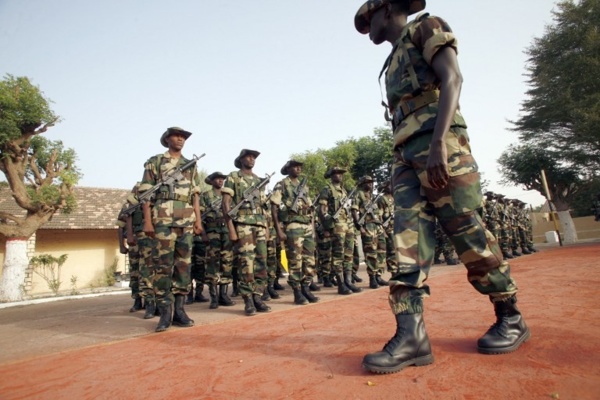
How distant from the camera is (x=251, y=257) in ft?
15.4

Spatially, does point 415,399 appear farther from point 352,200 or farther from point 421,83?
point 352,200

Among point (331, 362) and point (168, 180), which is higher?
point (168, 180)

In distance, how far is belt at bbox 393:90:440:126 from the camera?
84.7 inches

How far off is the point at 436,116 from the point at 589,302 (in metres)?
2.50

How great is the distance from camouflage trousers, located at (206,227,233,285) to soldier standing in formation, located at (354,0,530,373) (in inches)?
185

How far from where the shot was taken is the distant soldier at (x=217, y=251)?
6047 mm

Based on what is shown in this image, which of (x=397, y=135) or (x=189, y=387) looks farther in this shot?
(x=397, y=135)

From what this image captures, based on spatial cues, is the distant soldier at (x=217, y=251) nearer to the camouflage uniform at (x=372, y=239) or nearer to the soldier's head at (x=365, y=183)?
the camouflage uniform at (x=372, y=239)

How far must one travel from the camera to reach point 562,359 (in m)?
1.76

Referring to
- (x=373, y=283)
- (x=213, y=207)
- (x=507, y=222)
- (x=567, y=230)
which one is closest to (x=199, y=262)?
(x=213, y=207)

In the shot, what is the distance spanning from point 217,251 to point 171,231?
2.86 meters

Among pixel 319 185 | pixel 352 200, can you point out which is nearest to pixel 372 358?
pixel 352 200

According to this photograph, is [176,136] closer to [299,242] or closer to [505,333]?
[299,242]

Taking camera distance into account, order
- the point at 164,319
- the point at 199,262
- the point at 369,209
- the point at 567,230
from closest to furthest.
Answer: the point at 164,319, the point at 369,209, the point at 199,262, the point at 567,230
